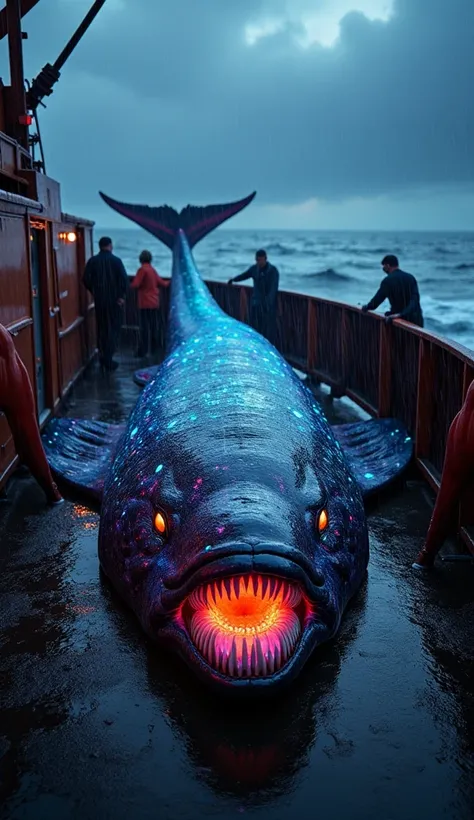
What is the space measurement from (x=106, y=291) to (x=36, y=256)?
12.3 feet

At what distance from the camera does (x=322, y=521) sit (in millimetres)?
3438

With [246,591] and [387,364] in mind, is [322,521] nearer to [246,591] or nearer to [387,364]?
[246,591]

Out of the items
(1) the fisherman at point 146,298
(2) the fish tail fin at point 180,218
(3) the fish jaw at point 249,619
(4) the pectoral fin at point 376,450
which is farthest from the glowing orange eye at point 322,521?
(2) the fish tail fin at point 180,218

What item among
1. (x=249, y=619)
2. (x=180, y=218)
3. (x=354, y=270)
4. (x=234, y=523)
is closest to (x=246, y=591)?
(x=249, y=619)

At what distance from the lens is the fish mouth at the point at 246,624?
2.95 metres

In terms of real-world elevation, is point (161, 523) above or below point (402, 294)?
below

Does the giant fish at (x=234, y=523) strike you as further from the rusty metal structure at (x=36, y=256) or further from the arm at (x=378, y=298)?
the arm at (x=378, y=298)

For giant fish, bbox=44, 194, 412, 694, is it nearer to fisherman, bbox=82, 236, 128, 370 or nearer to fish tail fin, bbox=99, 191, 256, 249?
fisherman, bbox=82, 236, 128, 370

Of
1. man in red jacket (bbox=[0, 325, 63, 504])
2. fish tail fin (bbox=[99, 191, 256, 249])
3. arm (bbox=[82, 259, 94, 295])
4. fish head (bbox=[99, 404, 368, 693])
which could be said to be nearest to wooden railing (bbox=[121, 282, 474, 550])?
fish head (bbox=[99, 404, 368, 693])

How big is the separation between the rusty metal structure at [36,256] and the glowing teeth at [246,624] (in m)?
2.77

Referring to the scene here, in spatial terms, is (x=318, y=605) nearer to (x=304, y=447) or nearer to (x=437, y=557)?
(x=304, y=447)

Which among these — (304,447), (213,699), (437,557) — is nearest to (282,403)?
(304,447)

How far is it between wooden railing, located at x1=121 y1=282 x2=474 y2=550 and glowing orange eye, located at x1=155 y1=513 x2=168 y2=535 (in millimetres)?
1866

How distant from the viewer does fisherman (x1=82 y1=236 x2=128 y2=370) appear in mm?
11102
